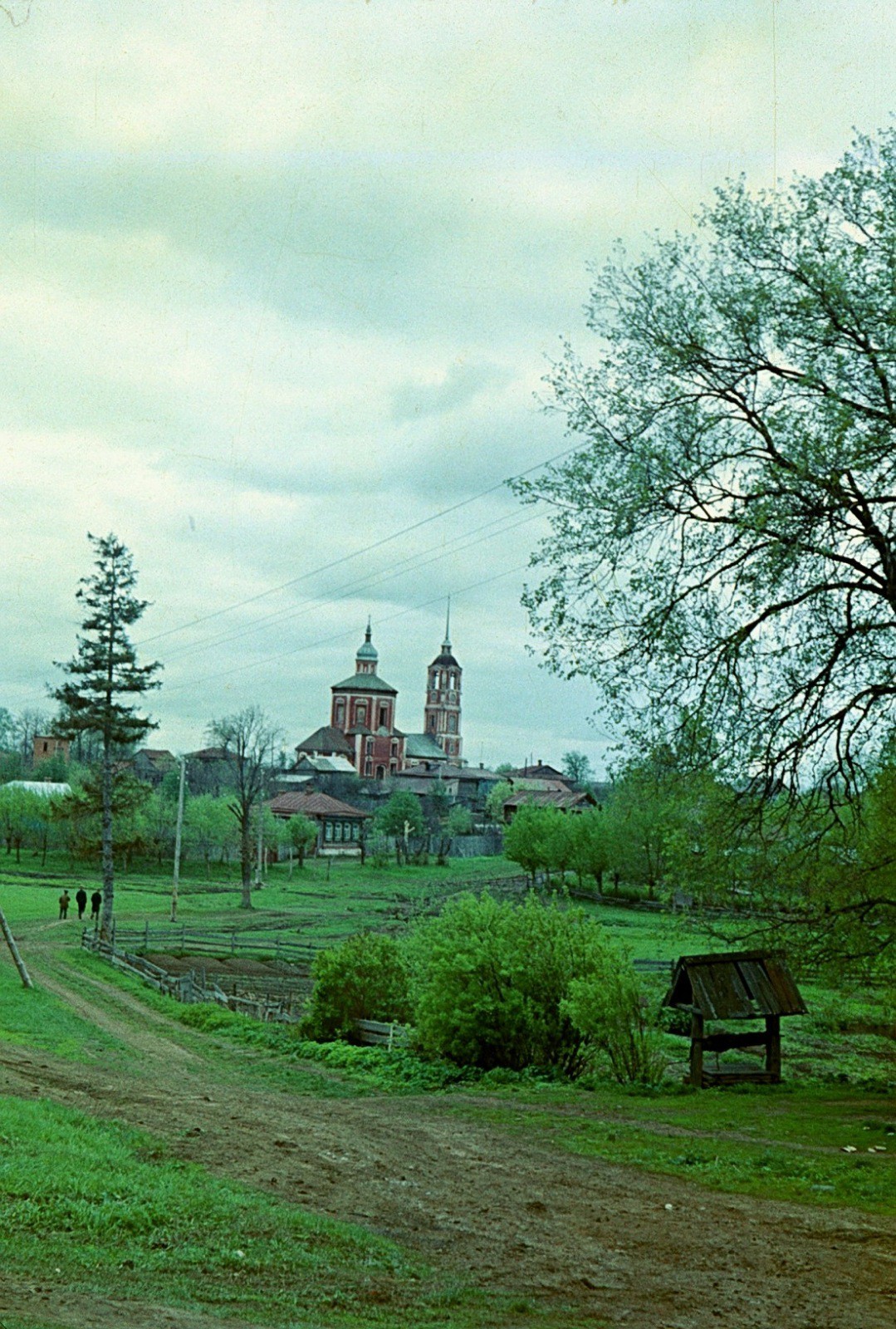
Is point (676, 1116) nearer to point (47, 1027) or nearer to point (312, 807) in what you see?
point (47, 1027)

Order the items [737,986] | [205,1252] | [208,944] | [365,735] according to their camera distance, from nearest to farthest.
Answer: [205,1252]
[737,986]
[208,944]
[365,735]

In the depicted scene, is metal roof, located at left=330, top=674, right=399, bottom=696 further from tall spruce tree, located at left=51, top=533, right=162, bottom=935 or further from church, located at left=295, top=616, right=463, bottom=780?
tall spruce tree, located at left=51, top=533, right=162, bottom=935

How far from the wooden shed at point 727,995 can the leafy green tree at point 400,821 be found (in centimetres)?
7958

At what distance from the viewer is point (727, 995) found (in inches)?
774

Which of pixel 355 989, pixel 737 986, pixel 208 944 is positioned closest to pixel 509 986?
pixel 737 986

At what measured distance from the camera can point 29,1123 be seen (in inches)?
496

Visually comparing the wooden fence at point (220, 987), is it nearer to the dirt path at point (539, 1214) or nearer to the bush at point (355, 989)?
the bush at point (355, 989)

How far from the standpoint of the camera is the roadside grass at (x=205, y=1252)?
25.6ft

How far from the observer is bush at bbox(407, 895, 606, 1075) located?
20766 mm

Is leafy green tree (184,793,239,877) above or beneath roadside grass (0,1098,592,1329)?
above

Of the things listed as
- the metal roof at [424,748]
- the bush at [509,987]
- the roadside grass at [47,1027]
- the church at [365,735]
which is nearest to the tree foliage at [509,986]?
the bush at [509,987]

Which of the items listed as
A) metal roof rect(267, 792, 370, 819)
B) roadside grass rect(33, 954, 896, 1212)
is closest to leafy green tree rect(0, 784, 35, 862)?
metal roof rect(267, 792, 370, 819)

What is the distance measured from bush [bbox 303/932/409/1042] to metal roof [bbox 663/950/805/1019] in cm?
716

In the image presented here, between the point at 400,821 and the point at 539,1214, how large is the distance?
8904 cm
